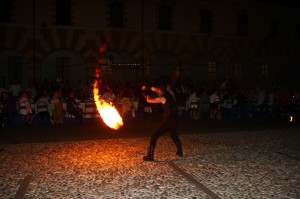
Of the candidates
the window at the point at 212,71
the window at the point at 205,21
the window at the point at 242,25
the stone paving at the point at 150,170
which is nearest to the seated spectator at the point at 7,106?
the stone paving at the point at 150,170

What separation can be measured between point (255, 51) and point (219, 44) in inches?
148

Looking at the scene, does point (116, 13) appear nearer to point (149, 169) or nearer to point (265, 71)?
point (265, 71)

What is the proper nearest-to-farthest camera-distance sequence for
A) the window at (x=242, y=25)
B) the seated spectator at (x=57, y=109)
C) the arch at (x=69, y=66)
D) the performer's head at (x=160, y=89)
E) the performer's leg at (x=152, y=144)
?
the performer's leg at (x=152, y=144)
the performer's head at (x=160, y=89)
the seated spectator at (x=57, y=109)
the arch at (x=69, y=66)
the window at (x=242, y=25)

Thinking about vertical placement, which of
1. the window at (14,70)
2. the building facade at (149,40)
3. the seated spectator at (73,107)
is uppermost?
the building facade at (149,40)

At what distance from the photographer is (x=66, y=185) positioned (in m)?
7.14

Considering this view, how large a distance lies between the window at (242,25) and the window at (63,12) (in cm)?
1407

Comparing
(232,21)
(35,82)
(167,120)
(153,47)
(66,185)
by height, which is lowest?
(66,185)

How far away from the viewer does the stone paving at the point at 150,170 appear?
6777 millimetres

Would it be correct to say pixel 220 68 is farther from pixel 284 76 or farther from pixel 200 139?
pixel 200 139

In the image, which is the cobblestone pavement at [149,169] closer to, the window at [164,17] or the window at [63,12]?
the window at [63,12]

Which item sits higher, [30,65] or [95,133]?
[30,65]

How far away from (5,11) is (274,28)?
21975mm

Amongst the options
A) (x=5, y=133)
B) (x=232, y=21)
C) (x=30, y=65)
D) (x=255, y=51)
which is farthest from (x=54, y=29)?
(x=255, y=51)

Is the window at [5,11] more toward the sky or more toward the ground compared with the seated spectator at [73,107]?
more toward the sky
